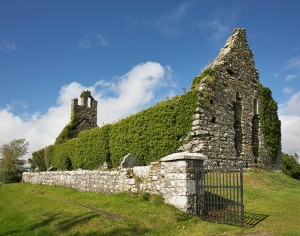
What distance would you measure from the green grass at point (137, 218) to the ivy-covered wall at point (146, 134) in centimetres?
468

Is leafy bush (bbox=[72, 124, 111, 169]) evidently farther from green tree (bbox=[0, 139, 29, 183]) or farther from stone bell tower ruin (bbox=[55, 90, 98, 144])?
green tree (bbox=[0, 139, 29, 183])

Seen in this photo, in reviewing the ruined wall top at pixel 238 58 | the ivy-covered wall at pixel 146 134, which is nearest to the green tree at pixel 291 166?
the ruined wall top at pixel 238 58

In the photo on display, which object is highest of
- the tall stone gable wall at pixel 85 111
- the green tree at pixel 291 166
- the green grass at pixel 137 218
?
the tall stone gable wall at pixel 85 111

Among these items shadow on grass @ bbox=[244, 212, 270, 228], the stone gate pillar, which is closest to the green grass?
shadow on grass @ bbox=[244, 212, 270, 228]

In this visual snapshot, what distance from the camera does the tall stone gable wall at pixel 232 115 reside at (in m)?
16.5

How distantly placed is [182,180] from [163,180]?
1.13 metres

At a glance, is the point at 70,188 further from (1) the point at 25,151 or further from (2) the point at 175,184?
(1) the point at 25,151

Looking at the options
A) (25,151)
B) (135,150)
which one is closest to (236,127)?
(135,150)

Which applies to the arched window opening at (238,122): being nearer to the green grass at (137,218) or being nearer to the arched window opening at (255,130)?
the arched window opening at (255,130)

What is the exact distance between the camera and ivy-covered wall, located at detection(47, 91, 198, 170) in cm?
1656

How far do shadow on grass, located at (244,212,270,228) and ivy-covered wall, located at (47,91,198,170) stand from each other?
668cm

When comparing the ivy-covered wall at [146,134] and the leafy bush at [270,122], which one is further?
the leafy bush at [270,122]

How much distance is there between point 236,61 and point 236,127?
4481 mm

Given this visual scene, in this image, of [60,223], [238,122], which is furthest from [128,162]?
[238,122]
